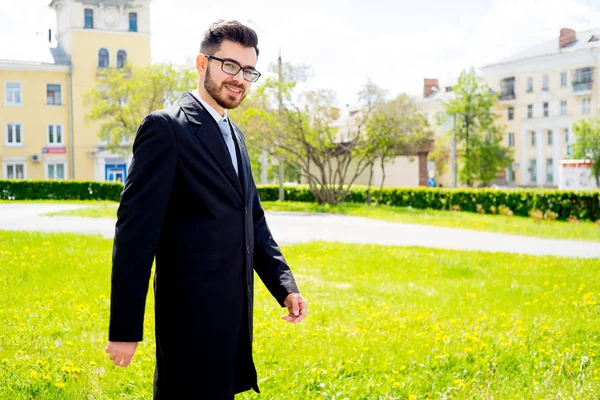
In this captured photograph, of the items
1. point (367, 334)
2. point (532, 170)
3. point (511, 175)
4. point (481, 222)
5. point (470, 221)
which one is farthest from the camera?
point (511, 175)

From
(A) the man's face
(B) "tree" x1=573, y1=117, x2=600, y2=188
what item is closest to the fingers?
(A) the man's face

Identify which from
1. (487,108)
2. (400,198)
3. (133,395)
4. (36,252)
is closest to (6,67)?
(400,198)

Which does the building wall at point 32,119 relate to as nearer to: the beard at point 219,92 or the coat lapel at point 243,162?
the coat lapel at point 243,162

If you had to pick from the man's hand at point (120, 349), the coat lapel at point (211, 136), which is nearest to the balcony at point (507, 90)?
the coat lapel at point (211, 136)

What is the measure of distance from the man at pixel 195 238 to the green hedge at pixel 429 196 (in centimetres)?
2149

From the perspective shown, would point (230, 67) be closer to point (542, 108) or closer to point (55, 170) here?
point (55, 170)

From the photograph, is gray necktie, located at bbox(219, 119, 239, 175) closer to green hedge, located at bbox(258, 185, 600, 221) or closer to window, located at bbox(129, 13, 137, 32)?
green hedge, located at bbox(258, 185, 600, 221)

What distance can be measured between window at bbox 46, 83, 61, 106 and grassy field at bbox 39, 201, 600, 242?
26.8 m

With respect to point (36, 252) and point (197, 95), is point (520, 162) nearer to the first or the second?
point (36, 252)

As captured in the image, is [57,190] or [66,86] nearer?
[57,190]

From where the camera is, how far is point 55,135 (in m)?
48.4

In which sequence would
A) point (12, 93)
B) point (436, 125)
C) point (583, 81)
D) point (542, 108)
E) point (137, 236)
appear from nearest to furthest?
point (137, 236) → point (12, 93) → point (583, 81) → point (542, 108) → point (436, 125)

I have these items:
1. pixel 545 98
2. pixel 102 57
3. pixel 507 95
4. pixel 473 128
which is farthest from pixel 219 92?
pixel 507 95

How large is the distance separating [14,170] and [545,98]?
4395 centimetres
